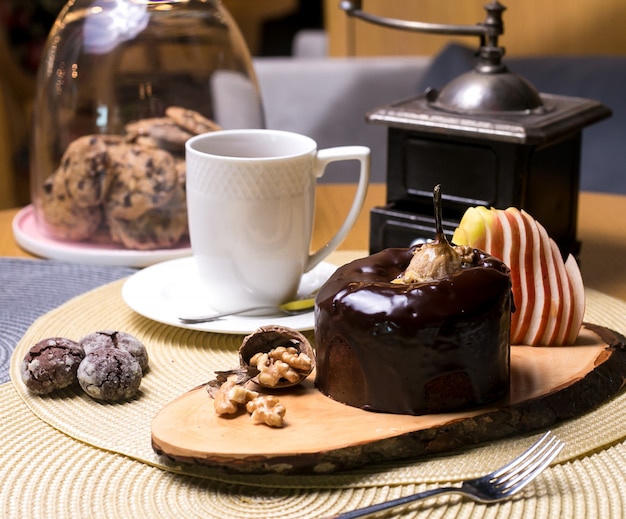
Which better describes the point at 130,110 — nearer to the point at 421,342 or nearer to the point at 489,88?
the point at 489,88

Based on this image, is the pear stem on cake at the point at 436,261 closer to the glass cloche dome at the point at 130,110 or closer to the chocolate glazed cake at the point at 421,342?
the chocolate glazed cake at the point at 421,342

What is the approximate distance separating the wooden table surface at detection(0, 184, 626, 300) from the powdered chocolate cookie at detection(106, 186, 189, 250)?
13cm

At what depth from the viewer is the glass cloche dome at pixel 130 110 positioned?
3.73 ft

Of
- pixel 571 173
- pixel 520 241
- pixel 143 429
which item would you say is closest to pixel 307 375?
pixel 143 429

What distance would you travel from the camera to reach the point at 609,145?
1.80m

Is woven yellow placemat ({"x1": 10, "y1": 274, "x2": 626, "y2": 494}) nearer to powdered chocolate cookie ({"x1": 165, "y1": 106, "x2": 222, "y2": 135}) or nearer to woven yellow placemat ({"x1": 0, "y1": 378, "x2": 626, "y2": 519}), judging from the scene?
woven yellow placemat ({"x1": 0, "y1": 378, "x2": 626, "y2": 519})

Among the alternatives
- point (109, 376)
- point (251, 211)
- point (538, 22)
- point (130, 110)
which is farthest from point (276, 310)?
point (538, 22)

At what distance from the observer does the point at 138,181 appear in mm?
1128

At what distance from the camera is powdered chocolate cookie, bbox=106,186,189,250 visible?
1146mm

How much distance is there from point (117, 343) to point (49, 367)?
68mm

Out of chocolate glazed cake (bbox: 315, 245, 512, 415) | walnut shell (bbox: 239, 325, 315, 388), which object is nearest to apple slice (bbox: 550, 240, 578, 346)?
chocolate glazed cake (bbox: 315, 245, 512, 415)

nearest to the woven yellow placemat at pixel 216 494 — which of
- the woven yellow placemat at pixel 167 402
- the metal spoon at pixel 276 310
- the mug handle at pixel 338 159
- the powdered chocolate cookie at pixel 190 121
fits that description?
the woven yellow placemat at pixel 167 402

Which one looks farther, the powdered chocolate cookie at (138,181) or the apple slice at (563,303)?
the powdered chocolate cookie at (138,181)

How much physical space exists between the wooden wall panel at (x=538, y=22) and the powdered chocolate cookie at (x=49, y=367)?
1.76m
